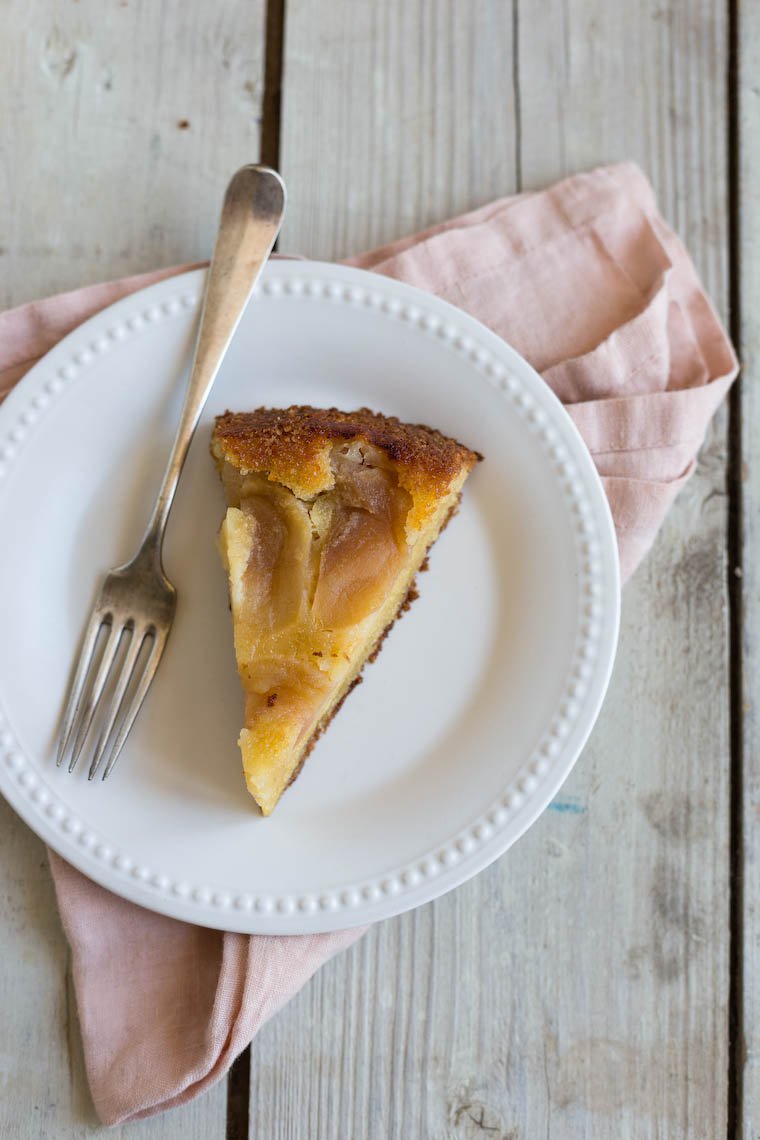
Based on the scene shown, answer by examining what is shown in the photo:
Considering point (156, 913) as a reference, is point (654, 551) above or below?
above

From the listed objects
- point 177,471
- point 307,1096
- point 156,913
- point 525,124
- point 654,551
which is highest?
point 525,124

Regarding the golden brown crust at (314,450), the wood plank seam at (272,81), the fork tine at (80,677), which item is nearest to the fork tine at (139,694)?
the fork tine at (80,677)

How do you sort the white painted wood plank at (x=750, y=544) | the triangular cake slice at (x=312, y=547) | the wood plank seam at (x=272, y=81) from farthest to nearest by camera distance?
1. the wood plank seam at (x=272, y=81)
2. the white painted wood plank at (x=750, y=544)
3. the triangular cake slice at (x=312, y=547)

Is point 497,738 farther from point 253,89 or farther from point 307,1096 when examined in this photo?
point 253,89

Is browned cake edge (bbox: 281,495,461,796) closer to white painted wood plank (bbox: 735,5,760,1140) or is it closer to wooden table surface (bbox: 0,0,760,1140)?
wooden table surface (bbox: 0,0,760,1140)

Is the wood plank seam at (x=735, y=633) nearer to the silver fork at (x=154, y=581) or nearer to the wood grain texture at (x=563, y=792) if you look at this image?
the wood grain texture at (x=563, y=792)

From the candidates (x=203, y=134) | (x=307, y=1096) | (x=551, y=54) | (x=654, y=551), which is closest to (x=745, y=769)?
(x=654, y=551)
